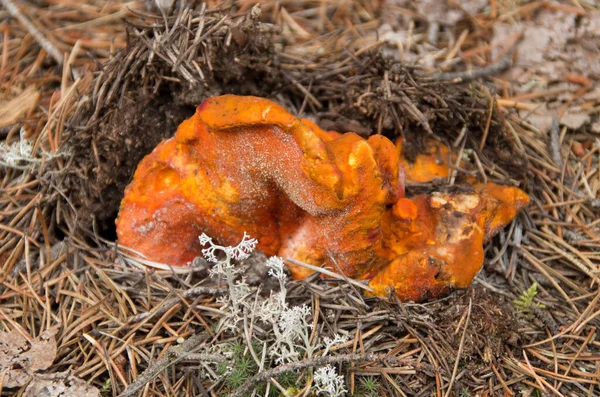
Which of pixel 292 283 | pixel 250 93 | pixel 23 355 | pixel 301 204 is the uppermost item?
pixel 250 93

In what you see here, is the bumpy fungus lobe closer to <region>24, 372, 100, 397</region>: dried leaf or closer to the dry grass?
the dry grass

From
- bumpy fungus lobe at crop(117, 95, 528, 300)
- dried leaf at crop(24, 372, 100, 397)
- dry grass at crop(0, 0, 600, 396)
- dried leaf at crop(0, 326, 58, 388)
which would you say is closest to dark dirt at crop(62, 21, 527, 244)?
dry grass at crop(0, 0, 600, 396)

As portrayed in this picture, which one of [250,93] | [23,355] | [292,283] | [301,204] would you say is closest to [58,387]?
[23,355]

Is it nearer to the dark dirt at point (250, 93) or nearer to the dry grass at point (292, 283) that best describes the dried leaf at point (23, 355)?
the dry grass at point (292, 283)

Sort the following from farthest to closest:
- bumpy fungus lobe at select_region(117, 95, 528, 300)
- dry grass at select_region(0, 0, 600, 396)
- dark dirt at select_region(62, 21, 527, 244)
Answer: dark dirt at select_region(62, 21, 527, 244) → dry grass at select_region(0, 0, 600, 396) → bumpy fungus lobe at select_region(117, 95, 528, 300)

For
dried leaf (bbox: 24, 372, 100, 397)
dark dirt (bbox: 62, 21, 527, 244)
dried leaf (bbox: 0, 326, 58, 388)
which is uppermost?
dark dirt (bbox: 62, 21, 527, 244)

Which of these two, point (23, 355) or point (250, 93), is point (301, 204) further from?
point (23, 355)

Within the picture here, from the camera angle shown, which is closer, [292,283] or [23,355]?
[23,355]
